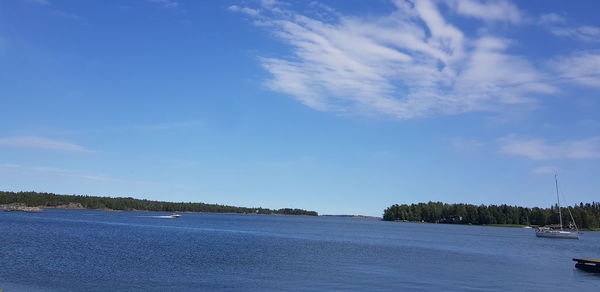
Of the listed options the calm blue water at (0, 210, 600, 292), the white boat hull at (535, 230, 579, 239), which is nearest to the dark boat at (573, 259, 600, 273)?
the calm blue water at (0, 210, 600, 292)

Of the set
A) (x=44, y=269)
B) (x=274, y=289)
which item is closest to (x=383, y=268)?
(x=274, y=289)

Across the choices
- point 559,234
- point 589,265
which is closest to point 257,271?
point 589,265

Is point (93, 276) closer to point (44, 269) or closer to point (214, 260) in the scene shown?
point (44, 269)

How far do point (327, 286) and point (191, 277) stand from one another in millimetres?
15163

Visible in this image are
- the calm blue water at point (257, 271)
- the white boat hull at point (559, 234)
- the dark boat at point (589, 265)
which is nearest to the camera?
the calm blue water at point (257, 271)

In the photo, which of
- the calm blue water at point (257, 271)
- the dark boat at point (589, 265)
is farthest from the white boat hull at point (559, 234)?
the dark boat at point (589, 265)

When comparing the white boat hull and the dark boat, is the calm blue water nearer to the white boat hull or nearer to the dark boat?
the dark boat

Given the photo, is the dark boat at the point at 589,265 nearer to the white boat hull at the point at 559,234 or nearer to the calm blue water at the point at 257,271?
the calm blue water at the point at 257,271

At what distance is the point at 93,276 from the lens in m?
52.2

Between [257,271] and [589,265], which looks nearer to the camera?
[257,271]

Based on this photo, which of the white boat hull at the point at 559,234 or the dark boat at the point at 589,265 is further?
the white boat hull at the point at 559,234

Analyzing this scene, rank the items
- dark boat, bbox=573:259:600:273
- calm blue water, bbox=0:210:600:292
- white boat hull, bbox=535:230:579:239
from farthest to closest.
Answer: white boat hull, bbox=535:230:579:239, dark boat, bbox=573:259:600:273, calm blue water, bbox=0:210:600:292

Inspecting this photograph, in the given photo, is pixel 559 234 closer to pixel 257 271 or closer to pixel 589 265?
pixel 589 265

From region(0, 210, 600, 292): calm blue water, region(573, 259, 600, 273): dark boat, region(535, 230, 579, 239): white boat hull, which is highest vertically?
region(535, 230, 579, 239): white boat hull
